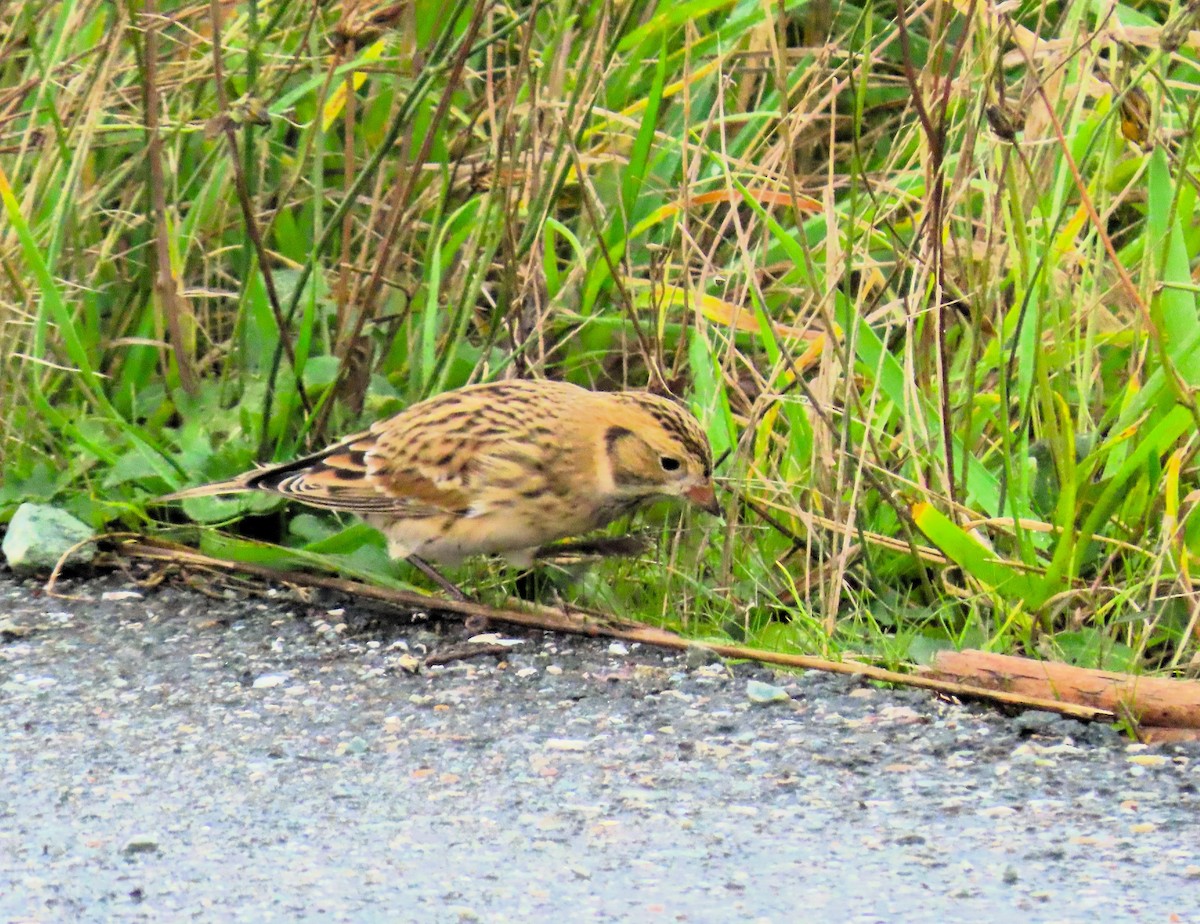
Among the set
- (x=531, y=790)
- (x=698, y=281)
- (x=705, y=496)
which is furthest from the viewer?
(x=698, y=281)

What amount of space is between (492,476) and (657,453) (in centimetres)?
48

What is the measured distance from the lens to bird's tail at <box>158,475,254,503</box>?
5.03m

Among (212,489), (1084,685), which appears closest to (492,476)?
(212,489)

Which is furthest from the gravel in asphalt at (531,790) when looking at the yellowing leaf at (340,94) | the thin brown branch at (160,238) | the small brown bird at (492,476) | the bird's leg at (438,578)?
the yellowing leaf at (340,94)

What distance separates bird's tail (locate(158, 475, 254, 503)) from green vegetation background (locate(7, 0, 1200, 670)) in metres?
0.13

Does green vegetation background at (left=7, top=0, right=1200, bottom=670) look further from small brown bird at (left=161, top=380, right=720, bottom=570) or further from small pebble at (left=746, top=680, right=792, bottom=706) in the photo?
small pebble at (left=746, top=680, right=792, bottom=706)

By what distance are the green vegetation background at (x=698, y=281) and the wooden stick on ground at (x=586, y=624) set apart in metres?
0.09

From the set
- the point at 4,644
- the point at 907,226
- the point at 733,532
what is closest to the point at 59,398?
the point at 4,644

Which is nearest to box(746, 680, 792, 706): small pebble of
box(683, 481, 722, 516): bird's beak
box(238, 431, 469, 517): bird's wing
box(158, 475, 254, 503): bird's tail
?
box(683, 481, 722, 516): bird's beak

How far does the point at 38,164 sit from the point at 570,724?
2.73 meters

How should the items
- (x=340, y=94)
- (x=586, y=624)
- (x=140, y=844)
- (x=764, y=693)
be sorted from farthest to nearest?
(x=340, y=94) → (x=586, y=624) → (x=764, y=693) → (x=140, y=844)

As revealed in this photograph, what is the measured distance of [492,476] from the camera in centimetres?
502

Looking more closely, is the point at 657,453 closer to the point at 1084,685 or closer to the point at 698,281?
the point at 698,281

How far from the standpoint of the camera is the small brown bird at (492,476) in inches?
195
